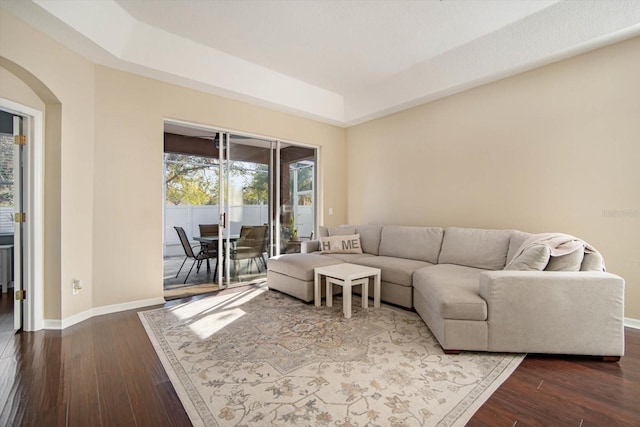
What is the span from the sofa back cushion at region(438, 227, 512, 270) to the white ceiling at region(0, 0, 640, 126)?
77.1 inches

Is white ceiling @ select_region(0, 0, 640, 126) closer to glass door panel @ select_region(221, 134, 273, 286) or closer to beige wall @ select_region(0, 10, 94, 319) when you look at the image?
beige wall @ select_region(0, 10, 94, 319)

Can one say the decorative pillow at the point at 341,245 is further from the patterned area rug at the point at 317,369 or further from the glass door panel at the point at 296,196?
the patterned area rug at the point at 317,369

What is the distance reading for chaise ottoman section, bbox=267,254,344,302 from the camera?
12.2ft

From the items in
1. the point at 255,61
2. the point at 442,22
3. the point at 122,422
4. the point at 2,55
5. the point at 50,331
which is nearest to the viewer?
the point at 122,422

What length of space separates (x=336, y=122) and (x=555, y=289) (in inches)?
170

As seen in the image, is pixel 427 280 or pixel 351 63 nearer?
pixel 427 280

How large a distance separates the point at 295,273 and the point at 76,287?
7.80 ft

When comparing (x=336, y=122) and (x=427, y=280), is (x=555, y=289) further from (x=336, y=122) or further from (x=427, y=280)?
(x=336, y=122)

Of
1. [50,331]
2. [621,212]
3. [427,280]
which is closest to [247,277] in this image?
[50,331]

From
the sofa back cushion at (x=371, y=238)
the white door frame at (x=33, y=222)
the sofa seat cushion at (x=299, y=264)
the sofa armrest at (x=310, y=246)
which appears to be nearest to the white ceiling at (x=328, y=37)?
the white door frame at (x=33, y=222)

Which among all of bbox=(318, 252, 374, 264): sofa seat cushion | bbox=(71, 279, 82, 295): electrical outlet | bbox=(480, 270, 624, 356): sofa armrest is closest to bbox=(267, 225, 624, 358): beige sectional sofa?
bbox=(480, 270, 624, 356): sofa armrest

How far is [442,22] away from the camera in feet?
10.7

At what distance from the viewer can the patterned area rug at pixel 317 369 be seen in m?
1.73

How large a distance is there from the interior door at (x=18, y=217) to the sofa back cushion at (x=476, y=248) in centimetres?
468
